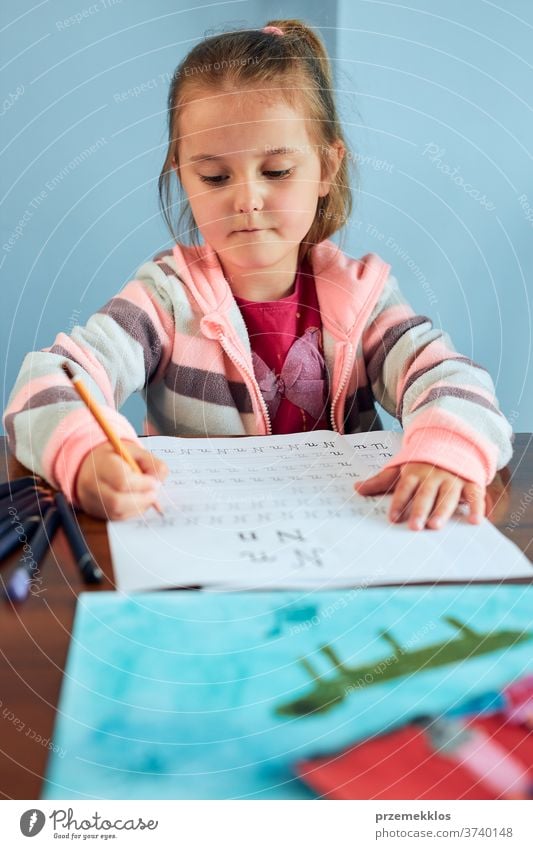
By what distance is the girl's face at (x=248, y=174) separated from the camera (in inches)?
22.6

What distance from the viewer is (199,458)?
1.61 feet

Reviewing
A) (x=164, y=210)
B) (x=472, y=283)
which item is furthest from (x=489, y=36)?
(x=164, y=210)

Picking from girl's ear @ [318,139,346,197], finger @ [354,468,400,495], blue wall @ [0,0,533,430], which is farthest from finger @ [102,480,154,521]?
blue wall @ [0,0,533,430]

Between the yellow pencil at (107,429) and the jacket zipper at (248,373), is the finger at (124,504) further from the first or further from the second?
the jacket zipper at (248,373)

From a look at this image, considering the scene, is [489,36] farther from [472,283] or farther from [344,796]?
[344,796]

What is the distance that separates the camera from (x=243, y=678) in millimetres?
296

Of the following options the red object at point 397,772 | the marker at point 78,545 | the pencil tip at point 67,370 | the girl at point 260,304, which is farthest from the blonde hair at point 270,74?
the red object at point 397,772

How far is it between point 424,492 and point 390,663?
0.13 meters

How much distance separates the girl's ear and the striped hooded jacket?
49 mm

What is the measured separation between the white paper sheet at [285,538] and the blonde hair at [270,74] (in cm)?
26

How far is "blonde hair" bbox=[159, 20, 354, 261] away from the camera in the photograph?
1.92 feet

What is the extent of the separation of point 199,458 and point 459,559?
0.17m
